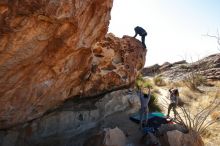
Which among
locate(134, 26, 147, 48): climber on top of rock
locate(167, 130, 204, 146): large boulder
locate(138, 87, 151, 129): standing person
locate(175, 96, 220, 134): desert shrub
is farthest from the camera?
locate(134, 26, 147, 48): climber on top of rock

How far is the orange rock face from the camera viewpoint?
210 inches

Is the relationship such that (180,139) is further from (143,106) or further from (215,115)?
(215,115)

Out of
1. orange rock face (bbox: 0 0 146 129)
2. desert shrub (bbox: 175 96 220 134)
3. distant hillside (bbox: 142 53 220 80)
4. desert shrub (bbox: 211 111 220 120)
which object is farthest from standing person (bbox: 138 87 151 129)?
distant hillside (bbox: 142 53 220 80)

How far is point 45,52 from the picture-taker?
6.54 meters

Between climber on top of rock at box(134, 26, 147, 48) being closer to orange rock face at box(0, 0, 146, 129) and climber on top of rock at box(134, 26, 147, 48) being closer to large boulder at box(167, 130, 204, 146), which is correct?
orange rock face at box(0, 0, 146, 129)

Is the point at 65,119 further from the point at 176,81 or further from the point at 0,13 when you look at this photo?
the point at 176,81

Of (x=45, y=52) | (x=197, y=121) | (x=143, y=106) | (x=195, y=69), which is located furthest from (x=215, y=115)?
(x=195, y=69)

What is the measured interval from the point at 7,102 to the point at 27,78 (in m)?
0.72

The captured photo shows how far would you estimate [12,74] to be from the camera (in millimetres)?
6250

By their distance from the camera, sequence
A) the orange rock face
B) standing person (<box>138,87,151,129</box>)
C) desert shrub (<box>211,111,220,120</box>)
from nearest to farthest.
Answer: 1. the orange rock face
2. standing person (<box>138,87,151,129</box>)
3. desert shrub (<box>211,111,220,120</box>)

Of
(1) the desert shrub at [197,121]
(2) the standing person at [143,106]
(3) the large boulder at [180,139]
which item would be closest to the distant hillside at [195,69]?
(1) the desert shrub at [197,121]

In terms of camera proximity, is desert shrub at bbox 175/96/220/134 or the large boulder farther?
desert shrub at bbox 175/96/220/134

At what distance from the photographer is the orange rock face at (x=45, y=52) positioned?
17.5ft

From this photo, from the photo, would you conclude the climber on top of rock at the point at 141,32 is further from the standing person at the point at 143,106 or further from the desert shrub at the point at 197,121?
the standing person at the point at 143,106
